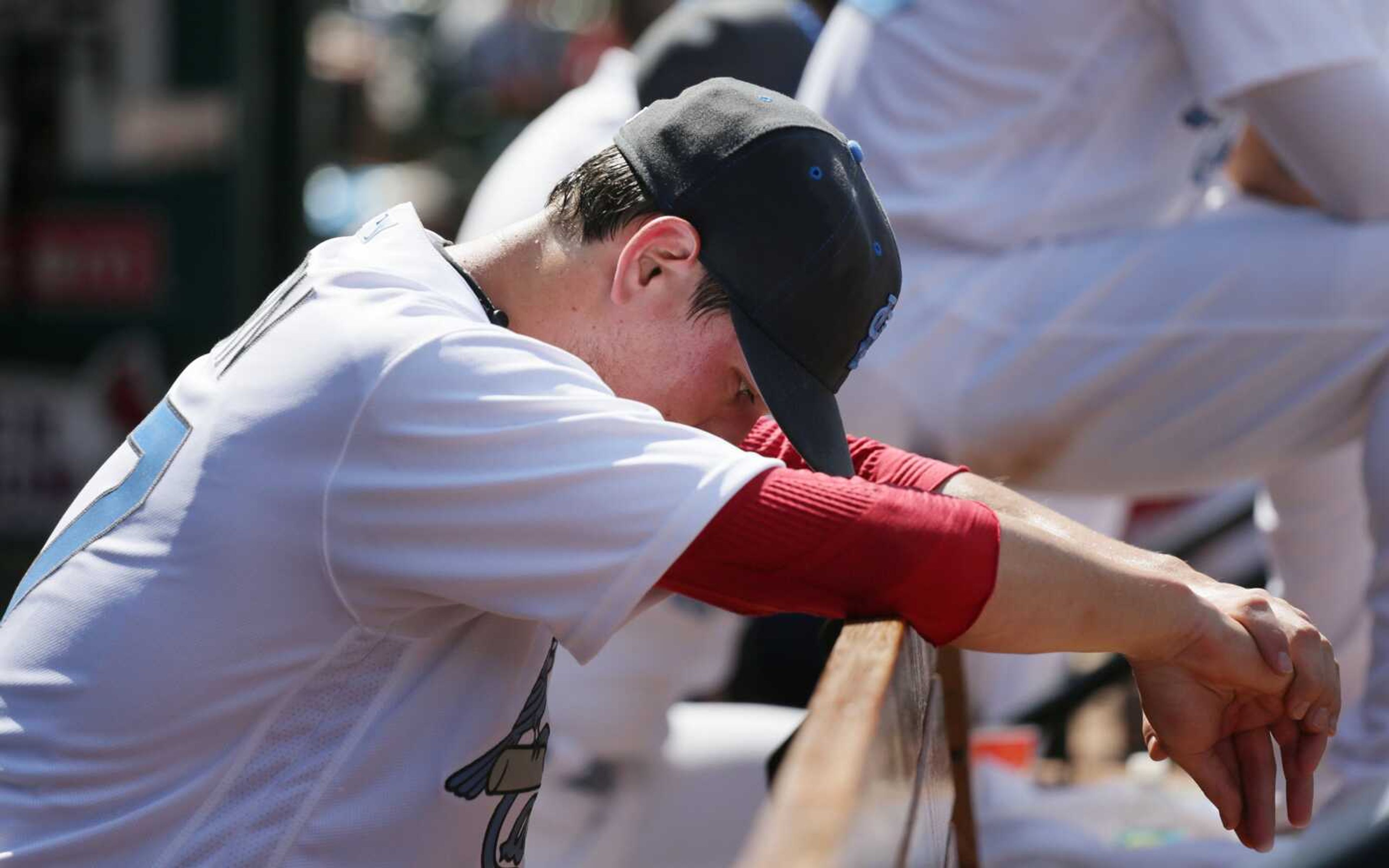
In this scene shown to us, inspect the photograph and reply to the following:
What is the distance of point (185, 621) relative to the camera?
1268 millimetres

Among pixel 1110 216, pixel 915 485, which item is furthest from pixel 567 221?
pixel 1110 216

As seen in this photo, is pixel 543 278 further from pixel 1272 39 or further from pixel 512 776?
pixel 1272 39

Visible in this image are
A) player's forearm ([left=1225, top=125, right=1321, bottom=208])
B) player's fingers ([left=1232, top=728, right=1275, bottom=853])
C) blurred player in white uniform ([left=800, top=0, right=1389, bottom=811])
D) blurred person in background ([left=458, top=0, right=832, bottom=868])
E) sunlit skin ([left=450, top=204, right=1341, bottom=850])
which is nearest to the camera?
sunlit skin ([left=450, top=204, right=1341, bottom=850])

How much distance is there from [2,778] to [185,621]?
0.72ft

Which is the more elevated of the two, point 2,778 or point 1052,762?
point 2,778

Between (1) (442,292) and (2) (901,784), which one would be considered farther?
(1) (442,292)

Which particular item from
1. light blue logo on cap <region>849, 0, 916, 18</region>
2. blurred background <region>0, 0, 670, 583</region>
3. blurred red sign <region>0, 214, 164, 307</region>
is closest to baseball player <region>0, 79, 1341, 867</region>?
light blue logo on cap <region>849, 0, 916, 18</region>

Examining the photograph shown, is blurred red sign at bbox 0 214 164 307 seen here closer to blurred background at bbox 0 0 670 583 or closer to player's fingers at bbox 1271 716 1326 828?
blurred background at bbox 0 0 670 583

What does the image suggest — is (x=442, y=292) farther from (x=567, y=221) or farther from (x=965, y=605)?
(x=965, y=605)

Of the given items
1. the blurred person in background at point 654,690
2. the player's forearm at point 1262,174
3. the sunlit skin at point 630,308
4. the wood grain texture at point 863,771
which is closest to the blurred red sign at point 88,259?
the blurred person in background at point 654,690

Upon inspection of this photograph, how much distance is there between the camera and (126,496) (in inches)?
52.9

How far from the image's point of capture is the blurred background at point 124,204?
14.2 ft

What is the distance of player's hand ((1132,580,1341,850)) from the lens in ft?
4.48

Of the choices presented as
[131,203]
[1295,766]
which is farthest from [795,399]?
[131,203]
